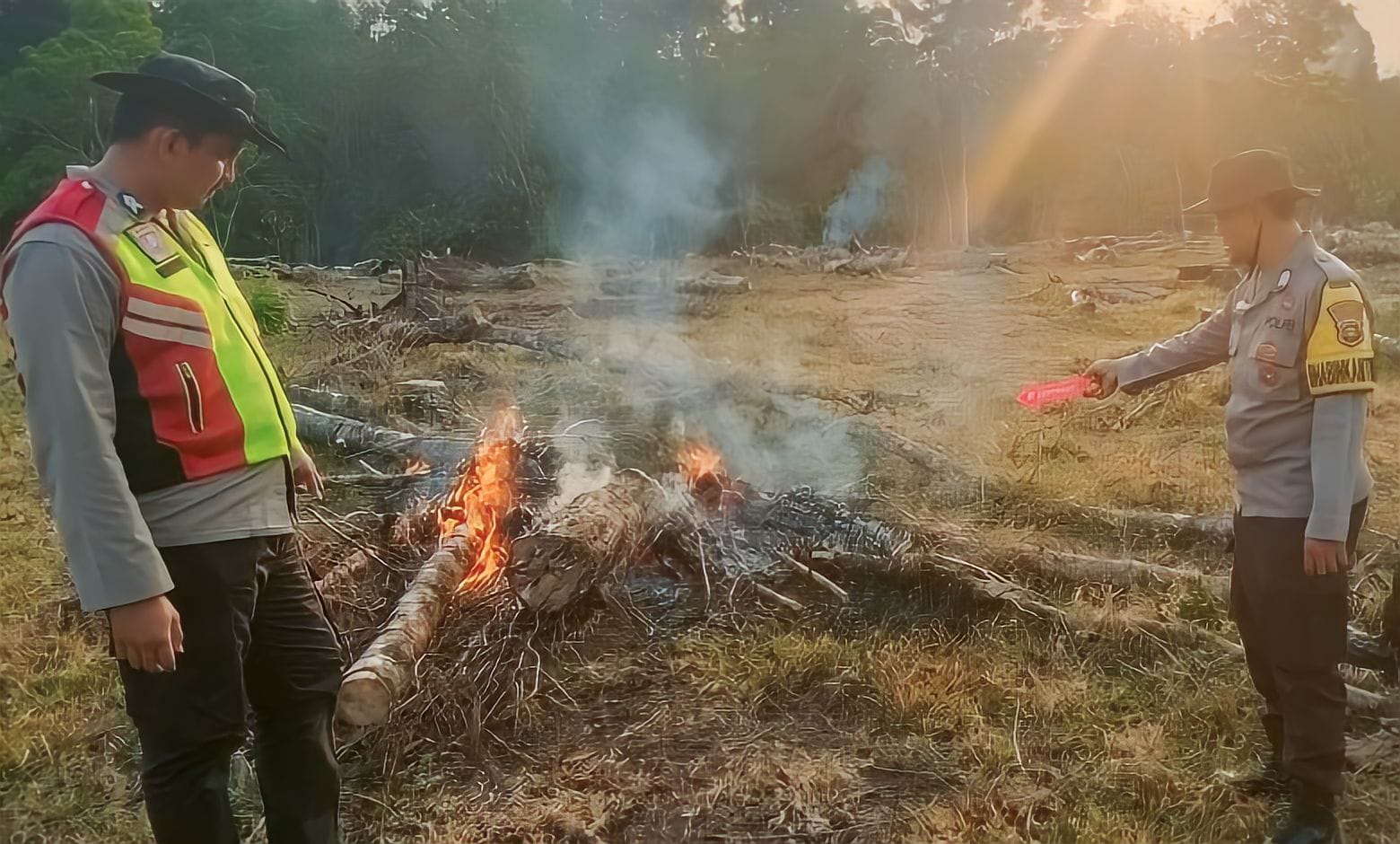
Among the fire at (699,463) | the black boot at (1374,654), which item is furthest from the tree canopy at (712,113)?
the black boot at (1374,654)

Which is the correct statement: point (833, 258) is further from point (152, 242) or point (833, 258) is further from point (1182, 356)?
point (152, 242)

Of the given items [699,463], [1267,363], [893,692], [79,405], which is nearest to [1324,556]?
[1267,363]

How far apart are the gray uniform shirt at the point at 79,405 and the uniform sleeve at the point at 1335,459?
2.65 m

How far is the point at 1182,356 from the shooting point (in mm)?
2799

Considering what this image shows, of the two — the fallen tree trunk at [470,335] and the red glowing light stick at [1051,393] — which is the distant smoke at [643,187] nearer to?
the fallen tree trunk at [470,335]

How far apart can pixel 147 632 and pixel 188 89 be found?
3.81 feet

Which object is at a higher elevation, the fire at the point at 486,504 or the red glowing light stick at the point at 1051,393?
the red glowing light stick at the point at 1051,393

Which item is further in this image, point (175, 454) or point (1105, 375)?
point (1105, 375)

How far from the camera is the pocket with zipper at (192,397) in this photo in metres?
2.00

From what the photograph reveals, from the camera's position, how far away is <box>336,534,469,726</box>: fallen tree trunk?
280cm

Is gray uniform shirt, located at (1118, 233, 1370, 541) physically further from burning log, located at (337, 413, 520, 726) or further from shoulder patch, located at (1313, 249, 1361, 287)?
burning log, located at (337, 413, 520, 726)

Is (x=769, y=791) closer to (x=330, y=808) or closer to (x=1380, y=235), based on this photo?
(x=330, y=808)

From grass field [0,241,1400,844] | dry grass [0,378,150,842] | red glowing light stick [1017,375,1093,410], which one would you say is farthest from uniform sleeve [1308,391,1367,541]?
dry grass [0,378,150,842]

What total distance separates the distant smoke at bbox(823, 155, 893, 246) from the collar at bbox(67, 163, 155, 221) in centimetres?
266
